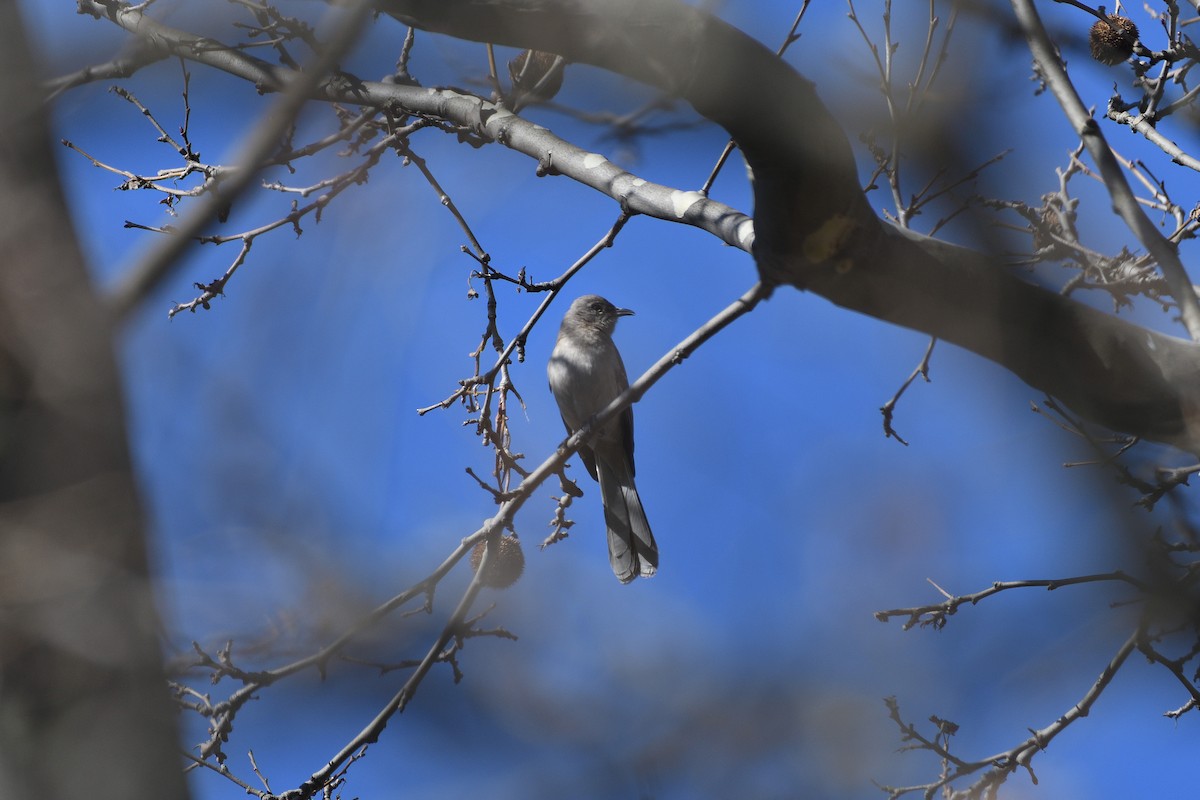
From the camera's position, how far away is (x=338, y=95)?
162 inches

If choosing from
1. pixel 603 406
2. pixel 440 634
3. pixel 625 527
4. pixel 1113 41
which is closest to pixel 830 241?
pixel 440 634

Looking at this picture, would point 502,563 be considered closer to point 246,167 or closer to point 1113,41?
point 246,167

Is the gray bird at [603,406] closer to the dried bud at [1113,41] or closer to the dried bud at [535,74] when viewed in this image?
the dried bud at [535,74]

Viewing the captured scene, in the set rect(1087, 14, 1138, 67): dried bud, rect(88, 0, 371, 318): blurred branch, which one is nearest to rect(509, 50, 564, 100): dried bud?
rect(88, 0, 371, 318): blurred branch

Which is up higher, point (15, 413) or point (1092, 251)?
point (1092, 251)

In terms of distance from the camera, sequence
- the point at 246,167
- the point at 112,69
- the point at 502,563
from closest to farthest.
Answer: the point at 246,167
the point at 112,69
the point at 502,563

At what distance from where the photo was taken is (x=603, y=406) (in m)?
7.18

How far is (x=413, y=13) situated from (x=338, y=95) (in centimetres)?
195

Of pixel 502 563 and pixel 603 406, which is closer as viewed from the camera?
pixel 502 563

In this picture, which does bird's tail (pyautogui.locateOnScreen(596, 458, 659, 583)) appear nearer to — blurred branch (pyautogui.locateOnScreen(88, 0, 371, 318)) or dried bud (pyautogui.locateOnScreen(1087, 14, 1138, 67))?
dried bud (pyautogui.locateOnScreen(1087, 14, 1138, 67))

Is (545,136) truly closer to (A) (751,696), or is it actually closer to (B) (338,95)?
(B) (338,95)

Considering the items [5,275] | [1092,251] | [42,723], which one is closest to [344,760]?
[42,723]

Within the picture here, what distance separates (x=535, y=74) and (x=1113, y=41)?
101 inches

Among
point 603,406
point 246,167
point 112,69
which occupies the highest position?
point 603,406
